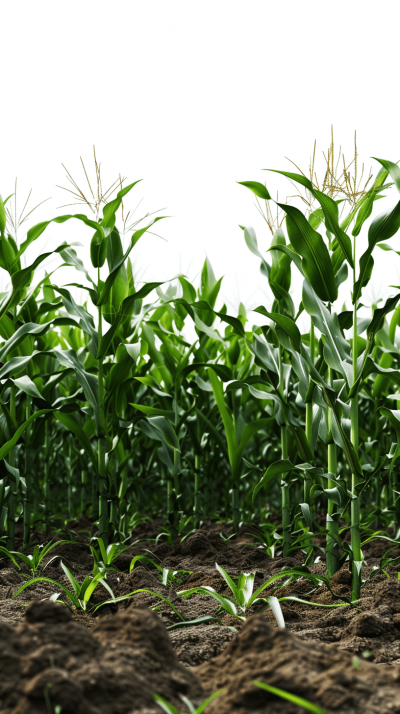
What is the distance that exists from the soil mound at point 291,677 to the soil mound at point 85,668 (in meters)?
0.09

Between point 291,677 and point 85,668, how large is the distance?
0.33 meters

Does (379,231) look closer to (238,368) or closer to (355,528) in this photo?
(355,528)

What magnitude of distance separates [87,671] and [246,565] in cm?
172

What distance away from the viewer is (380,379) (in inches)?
131

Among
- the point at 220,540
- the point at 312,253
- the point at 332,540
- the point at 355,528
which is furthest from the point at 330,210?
the point at 220,540

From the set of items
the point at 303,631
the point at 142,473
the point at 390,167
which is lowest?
the point at 142,473

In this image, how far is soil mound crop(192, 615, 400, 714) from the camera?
782 mm

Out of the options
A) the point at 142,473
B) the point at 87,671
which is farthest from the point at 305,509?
the point at 142,473

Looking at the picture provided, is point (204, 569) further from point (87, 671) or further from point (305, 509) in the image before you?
point (87, 671)

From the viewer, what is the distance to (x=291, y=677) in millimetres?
816

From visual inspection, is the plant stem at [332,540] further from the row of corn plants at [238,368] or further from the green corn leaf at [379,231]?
the green corn leaf at [379,231]

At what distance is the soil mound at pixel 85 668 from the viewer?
753mm

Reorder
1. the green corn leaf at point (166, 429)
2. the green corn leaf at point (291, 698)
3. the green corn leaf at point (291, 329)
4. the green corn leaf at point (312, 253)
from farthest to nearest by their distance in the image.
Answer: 1. the green corn leaf at point (166, 429)
2. the green corn leaf at point (291, 329)
3. the green corn leaf at point (312, 253)
4. the green corn leaf at point (291, 698)

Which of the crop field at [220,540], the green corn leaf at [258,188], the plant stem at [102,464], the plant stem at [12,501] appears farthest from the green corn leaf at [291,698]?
the plant stem at [12,501]
